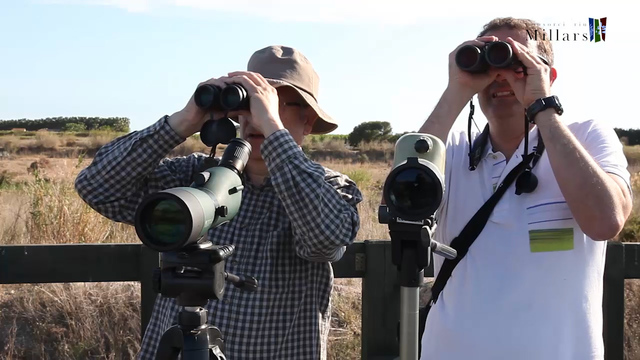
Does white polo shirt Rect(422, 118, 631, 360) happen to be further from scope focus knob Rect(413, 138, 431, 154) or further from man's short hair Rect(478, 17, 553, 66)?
scope focus knob Rect(413, 138, 431, 154)

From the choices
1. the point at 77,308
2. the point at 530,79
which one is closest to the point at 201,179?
the point at 530,79

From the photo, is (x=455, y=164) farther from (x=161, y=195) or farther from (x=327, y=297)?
(x=161, y=195)

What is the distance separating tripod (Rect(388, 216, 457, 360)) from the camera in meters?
1.74

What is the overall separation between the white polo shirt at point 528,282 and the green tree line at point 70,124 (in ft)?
79.3

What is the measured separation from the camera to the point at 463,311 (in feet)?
7.50

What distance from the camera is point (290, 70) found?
8.54 ft

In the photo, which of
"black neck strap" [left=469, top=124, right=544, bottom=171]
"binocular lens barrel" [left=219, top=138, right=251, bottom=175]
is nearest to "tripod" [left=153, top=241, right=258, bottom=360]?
"binocular lens barrel" [left=219, top=138, right=251, bottom=175]

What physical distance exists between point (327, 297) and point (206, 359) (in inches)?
29.1

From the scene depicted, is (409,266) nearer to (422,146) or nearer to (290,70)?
(422,146)

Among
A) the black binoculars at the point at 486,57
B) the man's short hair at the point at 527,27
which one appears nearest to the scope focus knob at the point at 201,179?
the black binoculars at the point at 486,57

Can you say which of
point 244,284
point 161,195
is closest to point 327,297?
point 244,284

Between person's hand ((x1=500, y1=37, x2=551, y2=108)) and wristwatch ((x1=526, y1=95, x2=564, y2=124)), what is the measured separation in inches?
0.8

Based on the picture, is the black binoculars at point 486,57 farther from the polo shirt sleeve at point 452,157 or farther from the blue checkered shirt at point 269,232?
the blue checkered shirt at point 269,232

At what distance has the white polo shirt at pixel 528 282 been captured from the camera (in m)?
2.16
